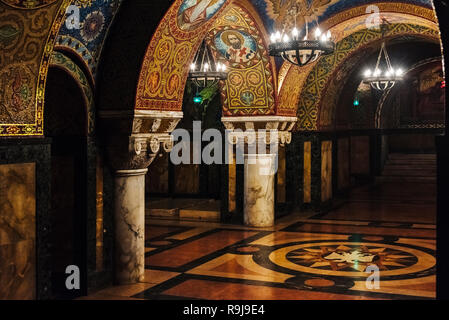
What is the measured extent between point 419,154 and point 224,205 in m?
12.3

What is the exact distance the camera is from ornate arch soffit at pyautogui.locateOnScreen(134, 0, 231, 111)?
645 centimetres

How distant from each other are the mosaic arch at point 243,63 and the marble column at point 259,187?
3.04ft

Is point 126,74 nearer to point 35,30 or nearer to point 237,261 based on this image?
point 35,30

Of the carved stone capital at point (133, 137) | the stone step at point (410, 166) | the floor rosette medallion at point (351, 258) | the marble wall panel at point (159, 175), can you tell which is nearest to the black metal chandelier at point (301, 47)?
the carved stone capital at point (133, 137)

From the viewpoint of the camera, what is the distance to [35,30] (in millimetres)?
4879

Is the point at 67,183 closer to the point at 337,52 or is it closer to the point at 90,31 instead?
the point at 90,31

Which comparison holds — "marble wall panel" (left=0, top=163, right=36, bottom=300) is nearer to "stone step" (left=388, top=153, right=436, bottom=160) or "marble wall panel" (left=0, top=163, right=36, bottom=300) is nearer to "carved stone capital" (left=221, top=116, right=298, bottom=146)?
"carved stone capital" (left=221, top=116, right=298, bottom=146)

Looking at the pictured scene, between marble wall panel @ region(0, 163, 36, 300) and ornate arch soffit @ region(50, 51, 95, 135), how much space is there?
1.35 metres

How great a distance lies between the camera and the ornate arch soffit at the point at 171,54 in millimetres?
6445

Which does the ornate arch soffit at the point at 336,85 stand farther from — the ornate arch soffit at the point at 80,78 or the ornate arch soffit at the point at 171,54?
the ornate arch soffit at the point at 80,78

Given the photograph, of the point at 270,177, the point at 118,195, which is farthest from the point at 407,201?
the point at 118,195

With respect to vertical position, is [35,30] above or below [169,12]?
below

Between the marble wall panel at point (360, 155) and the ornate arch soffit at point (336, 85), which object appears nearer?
the ornate arch soffit at point (336, 85)

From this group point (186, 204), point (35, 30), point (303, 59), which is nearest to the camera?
point (35, 30)
